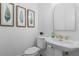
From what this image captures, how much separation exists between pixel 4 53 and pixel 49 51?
625mm

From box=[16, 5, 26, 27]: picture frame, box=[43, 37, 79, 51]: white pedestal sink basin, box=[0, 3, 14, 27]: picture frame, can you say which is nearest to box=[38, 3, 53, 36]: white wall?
box=[43, 37, 79, 51]: white pedestal sink basin

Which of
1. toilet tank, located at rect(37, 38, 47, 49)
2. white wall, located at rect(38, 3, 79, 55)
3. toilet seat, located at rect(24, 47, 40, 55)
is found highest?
white wall, located at rect(38, 3, 79, 55)

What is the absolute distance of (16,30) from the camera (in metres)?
1.51

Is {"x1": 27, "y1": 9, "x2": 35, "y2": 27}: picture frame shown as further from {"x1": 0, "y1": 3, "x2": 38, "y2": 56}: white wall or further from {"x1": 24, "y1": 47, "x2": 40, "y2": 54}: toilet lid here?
{"x1": 24, "y1": 47, "x2": 40, "y2": 54}: toilet lid

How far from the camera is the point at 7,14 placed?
1436mm

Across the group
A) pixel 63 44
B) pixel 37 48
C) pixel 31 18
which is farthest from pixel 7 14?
pixel 63 44

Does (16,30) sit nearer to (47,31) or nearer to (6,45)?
(6,45)

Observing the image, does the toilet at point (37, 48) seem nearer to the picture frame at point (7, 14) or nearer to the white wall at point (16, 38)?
the white wall at point (16, 38)

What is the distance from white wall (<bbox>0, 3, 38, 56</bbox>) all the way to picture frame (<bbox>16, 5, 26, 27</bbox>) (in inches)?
2.2

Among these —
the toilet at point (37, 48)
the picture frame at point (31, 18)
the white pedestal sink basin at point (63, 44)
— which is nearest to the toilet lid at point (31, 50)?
the toilet at point (37, 48)

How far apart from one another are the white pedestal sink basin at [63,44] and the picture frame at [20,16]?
16.5 inches

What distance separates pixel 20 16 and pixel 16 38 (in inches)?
12.5

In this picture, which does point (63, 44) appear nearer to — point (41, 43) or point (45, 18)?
point (41, 43)

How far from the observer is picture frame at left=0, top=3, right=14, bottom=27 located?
139 centimetres
